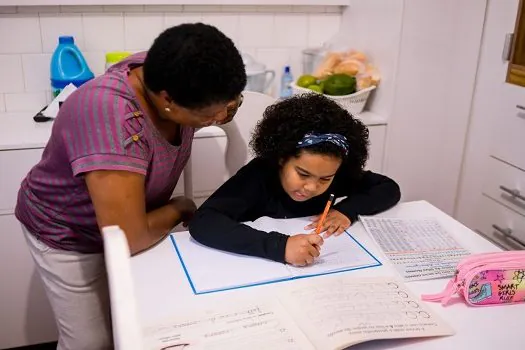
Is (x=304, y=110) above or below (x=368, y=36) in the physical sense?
below

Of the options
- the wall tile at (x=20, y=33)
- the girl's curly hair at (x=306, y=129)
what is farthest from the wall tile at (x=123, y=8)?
the girl's curly hair at (x=306, y=129)

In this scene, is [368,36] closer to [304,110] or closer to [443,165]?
[443,165]

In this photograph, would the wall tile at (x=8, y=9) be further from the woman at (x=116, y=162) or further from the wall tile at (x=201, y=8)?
the woman at (x=116, y=162)

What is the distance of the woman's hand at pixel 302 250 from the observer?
1137mm

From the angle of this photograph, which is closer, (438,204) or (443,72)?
(443,72)

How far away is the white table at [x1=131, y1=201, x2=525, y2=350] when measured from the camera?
0.93 meters

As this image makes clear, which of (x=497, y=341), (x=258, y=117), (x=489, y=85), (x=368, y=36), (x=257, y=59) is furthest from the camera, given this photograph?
(x=257, y=59)

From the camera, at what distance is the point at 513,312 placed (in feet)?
3.37

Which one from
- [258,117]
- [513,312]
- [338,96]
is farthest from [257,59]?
[513,312]

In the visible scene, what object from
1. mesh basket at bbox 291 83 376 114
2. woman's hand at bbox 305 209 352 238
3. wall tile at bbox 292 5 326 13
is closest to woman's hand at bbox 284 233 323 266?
woman's hand at bbox 305 209 352 238

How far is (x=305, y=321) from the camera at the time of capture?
950 mm

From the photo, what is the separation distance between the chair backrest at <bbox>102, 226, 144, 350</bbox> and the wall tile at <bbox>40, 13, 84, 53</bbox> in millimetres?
1717

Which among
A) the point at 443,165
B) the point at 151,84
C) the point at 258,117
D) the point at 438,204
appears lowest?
the point at 438,204

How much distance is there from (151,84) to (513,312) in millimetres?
819
